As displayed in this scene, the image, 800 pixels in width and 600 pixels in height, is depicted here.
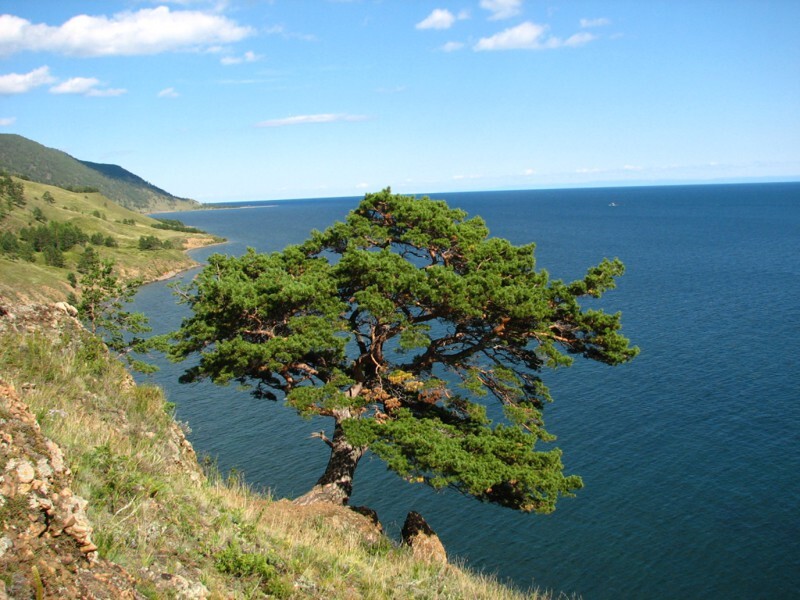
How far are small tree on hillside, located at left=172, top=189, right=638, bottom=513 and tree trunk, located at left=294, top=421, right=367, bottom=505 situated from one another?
0.04 meters

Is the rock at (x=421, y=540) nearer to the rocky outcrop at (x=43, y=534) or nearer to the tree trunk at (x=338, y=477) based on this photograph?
the tree trunk at (x=338, y=477)

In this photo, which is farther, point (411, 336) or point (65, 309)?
point (411, 336)

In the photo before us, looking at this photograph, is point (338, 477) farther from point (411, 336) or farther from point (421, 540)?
point (411, 336)

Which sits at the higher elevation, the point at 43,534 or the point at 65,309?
the point at 65,309

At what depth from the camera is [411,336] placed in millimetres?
21500

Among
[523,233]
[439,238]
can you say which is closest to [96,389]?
[439,238]

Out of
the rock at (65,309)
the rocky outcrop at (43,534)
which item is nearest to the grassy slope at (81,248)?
the rock at (65,309)

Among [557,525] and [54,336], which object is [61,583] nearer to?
[54,336]

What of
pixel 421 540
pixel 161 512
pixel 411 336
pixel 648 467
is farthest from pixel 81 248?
pixel 161 512

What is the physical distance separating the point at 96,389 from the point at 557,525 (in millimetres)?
24616

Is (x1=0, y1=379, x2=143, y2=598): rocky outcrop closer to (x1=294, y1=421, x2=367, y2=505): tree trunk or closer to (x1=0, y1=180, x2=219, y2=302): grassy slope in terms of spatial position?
(x1=294, y1=421, x2=367, y2=505): tree trunk

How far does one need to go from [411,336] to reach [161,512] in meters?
12.9

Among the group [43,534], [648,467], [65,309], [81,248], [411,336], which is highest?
[65,309]

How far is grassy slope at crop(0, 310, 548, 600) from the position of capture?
333 inches
